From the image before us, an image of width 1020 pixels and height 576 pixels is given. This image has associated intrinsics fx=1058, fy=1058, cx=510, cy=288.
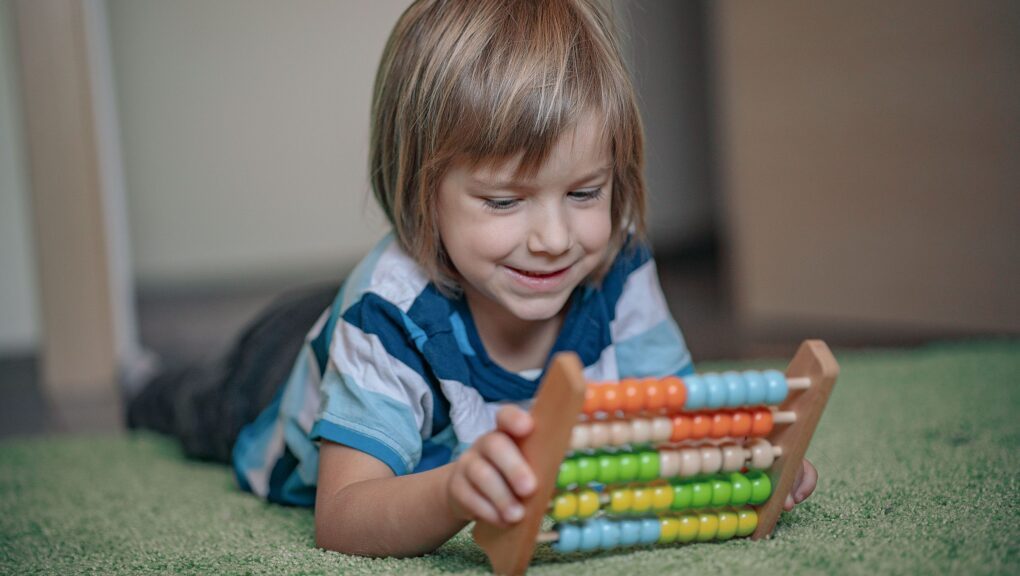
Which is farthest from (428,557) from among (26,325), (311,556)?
(26,325)

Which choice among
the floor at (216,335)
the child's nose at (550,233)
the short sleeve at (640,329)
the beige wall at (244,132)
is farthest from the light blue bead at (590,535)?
the beige wall at (244,132)

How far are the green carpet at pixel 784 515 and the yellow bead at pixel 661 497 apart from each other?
0.14 ft

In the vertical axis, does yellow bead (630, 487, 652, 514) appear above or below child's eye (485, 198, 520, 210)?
below

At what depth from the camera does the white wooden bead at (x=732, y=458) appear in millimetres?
790

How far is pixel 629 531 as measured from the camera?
78cm

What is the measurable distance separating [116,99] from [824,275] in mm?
2256

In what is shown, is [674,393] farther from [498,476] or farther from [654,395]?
[498,476]

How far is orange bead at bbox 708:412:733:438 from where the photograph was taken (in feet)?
2.56

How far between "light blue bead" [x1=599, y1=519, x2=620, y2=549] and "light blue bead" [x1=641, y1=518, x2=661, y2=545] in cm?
2

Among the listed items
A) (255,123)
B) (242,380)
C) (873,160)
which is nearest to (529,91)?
(242,380)

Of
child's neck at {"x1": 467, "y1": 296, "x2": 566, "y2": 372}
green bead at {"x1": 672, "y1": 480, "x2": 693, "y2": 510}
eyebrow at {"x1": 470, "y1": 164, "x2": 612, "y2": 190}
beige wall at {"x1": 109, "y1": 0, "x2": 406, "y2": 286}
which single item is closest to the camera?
green bead at {"x1": 672, "y1": 480, "x2": 693, "y2": 510}

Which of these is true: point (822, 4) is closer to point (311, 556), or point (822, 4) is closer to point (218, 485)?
point (218, 485)

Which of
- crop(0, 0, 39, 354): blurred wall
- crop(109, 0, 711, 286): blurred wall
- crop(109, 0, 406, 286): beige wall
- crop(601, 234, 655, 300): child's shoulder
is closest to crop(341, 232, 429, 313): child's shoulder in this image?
crop(601, 234, 655, 300): child's shoulder

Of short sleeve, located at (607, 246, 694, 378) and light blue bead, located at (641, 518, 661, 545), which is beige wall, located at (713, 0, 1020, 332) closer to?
short sleeve, located at (607, 246, 694, 378)
